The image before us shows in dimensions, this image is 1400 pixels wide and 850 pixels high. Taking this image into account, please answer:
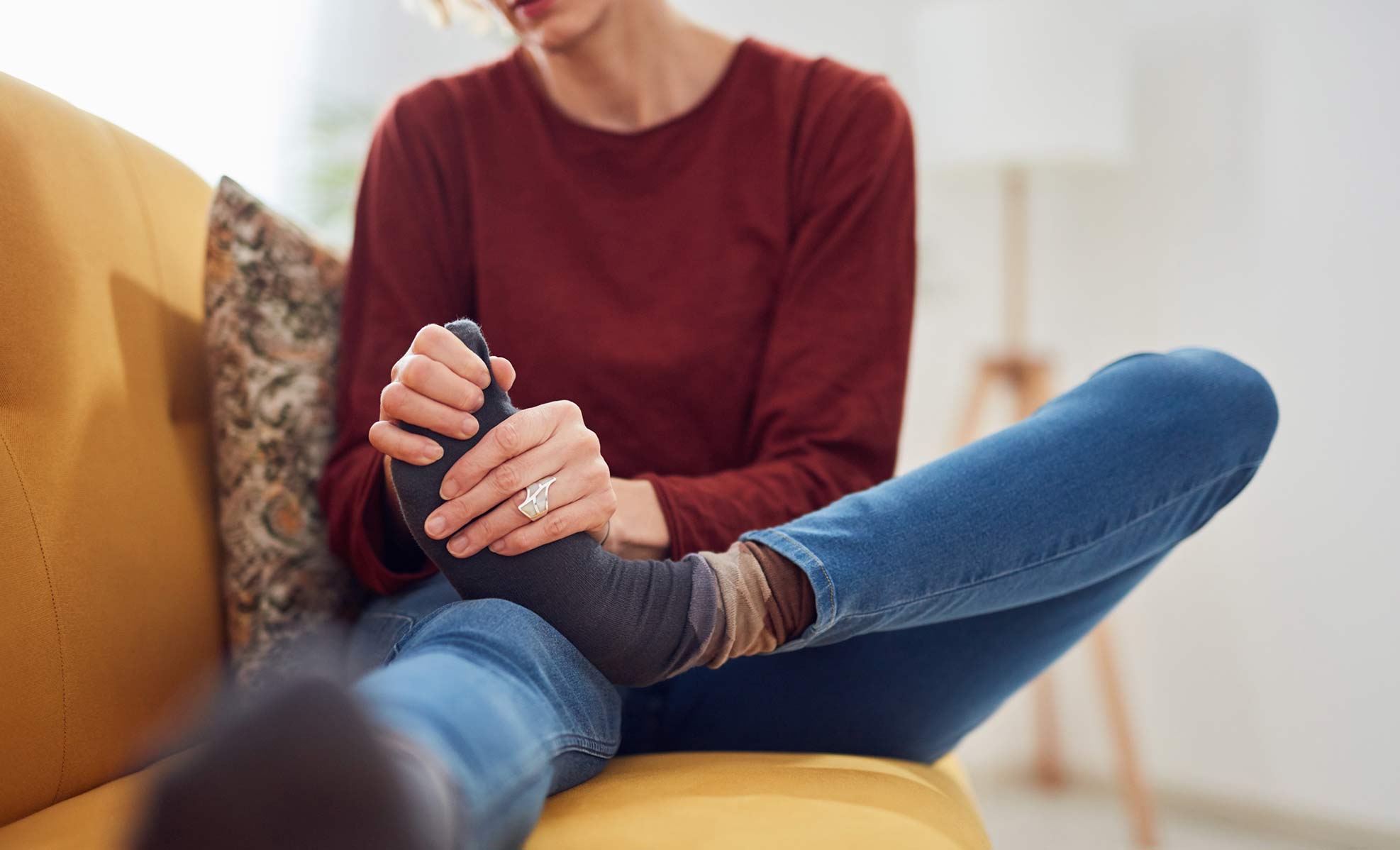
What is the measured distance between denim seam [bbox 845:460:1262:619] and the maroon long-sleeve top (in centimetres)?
21

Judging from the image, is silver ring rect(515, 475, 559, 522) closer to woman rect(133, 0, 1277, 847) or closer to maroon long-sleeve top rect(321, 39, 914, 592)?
woman rect(133, 0, 1277, 847)

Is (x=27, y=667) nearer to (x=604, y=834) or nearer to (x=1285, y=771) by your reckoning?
(x=604, y=834)

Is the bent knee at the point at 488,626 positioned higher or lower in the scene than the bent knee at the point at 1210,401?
lower

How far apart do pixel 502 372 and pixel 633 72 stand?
0.56 metres

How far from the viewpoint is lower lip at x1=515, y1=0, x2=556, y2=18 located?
100 cm

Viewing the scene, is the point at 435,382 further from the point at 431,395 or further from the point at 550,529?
the point at 550,529

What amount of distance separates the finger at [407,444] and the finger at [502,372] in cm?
6

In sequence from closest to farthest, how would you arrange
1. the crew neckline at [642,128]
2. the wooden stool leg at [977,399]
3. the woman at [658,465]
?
the woman at [658,465], the crew neckline at [642,128], the wooden stool leg at [977,399]

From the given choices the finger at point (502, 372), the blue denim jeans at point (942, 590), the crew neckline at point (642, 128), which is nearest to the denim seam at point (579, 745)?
the blue denim jeans at point (942, 590)

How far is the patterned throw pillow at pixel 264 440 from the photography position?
88cm

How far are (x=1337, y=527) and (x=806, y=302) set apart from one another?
1.25 m

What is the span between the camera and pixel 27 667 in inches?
27.1

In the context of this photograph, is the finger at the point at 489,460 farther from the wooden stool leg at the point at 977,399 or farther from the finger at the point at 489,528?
the wooden stool leg at the point at 977,399

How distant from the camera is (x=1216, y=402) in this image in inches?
31.3
